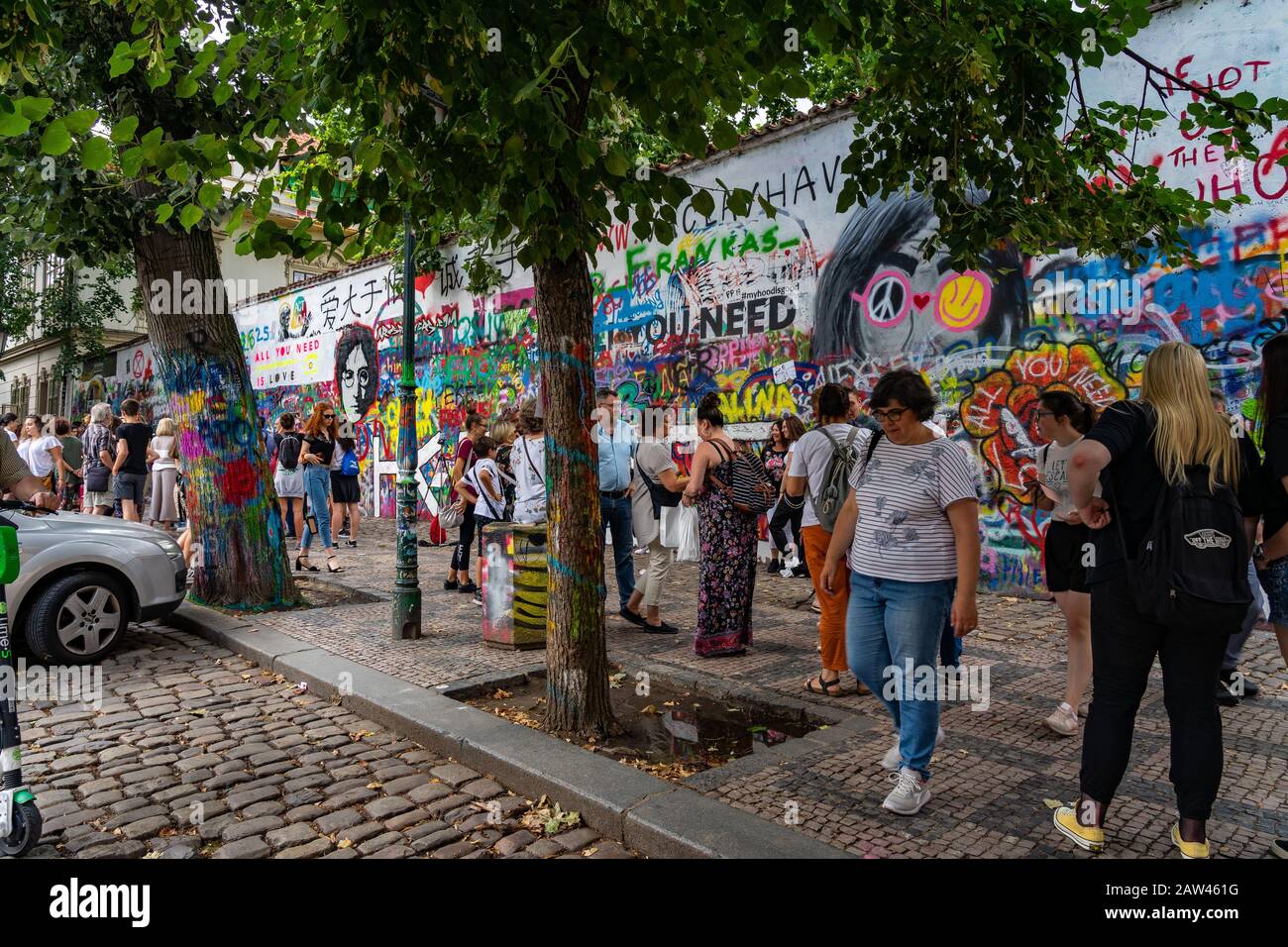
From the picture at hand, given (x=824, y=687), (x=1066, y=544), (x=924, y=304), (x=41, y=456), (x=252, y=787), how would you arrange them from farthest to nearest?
(x=41, y=456)
(x=924, y=304)
(x=824, y=687)
(x=1066, y=544)
(x=252, y=787)

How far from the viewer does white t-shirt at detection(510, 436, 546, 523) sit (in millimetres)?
6953

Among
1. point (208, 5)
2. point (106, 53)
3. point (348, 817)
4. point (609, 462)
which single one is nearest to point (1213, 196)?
point (609, 462)

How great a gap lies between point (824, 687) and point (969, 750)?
1.12m

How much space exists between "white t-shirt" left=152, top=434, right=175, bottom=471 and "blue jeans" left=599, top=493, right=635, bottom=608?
6702 millimetres

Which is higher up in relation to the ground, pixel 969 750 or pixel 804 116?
pixel 804 116

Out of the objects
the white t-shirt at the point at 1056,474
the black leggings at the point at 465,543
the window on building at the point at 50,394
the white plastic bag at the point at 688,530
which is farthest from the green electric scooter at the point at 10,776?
the window on building at the point at 50,394

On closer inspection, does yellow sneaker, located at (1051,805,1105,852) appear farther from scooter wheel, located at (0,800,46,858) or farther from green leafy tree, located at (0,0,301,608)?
green leafy tree, located at (0,0,301,608)

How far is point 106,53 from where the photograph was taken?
7.04 meters

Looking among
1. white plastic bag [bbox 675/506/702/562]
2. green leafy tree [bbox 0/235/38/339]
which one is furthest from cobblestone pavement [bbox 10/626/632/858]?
green leafy tree [bbox 0/235/38/339]

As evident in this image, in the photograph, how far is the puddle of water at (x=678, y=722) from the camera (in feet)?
14.5

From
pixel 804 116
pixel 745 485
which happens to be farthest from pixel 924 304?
pixel 745 485

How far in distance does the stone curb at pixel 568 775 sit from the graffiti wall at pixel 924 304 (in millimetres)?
2627

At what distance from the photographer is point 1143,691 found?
3129mm

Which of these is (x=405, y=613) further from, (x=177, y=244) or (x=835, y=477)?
(x=177, y=244)
